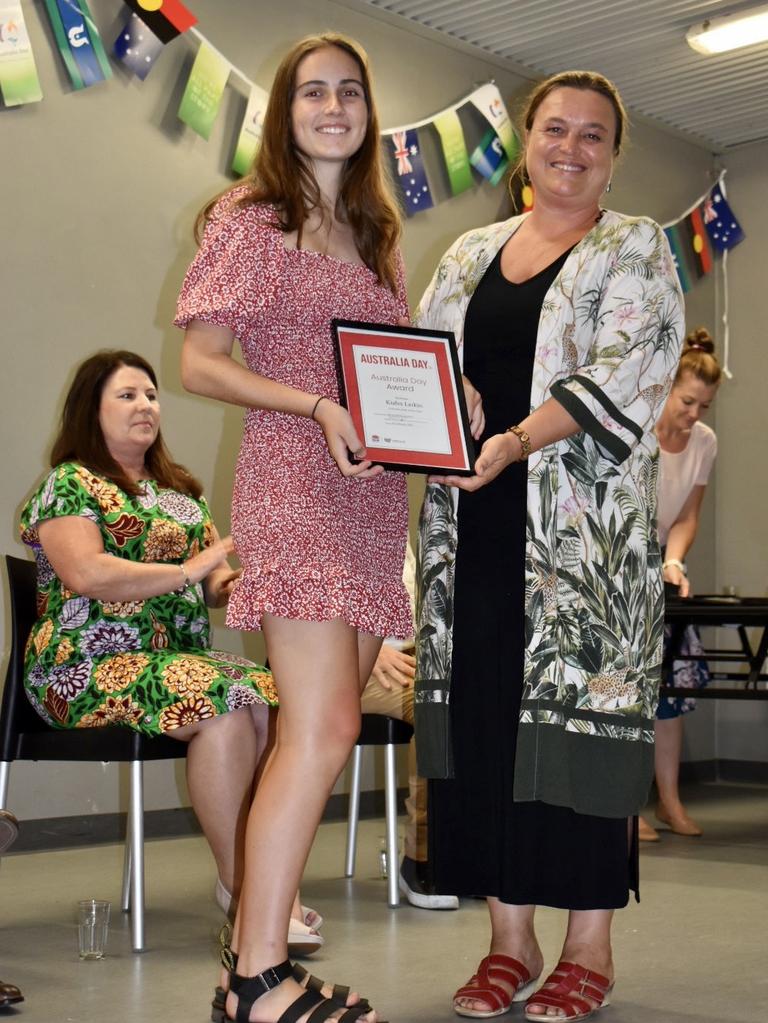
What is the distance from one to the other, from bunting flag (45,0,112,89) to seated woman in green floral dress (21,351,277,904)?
145 centimetres

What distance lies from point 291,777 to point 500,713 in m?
0.40

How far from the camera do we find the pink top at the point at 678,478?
4520 millimetres

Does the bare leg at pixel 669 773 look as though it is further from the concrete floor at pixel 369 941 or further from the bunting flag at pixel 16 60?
the bunting flag at pixel 16 60

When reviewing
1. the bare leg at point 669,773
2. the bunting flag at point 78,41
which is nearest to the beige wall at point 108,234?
the bunting flag at point 78,41

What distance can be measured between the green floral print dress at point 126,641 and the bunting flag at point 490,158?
291 cm

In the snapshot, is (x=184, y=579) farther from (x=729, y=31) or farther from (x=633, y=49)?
(x=633, y=49)

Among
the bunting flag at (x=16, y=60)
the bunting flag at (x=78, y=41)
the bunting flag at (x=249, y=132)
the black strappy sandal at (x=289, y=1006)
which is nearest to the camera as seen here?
the black strappy sandal at (x=289, y=1006)

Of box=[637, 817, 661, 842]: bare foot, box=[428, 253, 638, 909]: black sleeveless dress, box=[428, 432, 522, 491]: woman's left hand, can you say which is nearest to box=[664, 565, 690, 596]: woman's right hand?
box=[637, 817, 661, 842]: bare foot

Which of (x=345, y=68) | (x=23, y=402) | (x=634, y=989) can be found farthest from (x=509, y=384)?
(x=23, y=402)

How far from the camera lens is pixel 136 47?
13.6 feet

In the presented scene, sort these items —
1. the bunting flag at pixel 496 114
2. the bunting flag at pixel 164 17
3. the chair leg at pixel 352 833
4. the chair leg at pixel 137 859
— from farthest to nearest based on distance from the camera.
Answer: the bunting flag at pixel 496 114, the bunting flag at pixel 164 17, the chair leg at pixel 352 833, the chair leg at pixel 137 859

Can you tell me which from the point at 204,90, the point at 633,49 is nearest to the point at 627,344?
the point at 204,90

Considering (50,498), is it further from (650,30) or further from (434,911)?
(650,30)

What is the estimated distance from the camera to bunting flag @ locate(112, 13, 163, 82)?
4.12 m
